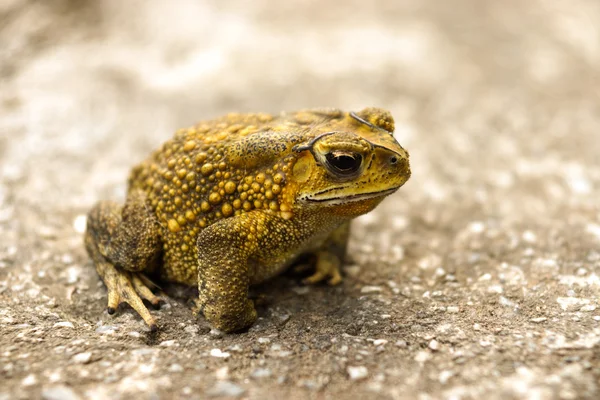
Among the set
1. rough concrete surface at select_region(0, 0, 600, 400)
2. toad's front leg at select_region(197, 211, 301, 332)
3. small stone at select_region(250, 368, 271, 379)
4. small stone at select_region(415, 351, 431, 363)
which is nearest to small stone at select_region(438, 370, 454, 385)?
rough concrete surface at select_region(0, 0, 600, 400)

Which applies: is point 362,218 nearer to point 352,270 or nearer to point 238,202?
point 352,270

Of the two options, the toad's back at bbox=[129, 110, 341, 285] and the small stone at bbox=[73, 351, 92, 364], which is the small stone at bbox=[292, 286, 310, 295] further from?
the small stone at bbox=[73, 351, 92, 364]

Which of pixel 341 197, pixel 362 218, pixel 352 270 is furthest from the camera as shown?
pixel 362 218

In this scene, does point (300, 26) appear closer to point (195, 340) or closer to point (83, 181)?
point (83, 181)

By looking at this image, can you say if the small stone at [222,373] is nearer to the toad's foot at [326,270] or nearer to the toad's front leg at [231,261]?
the toad's front leg at [231,261]

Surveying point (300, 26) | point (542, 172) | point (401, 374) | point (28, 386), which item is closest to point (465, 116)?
point (542, 172)

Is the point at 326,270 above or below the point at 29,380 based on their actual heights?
above

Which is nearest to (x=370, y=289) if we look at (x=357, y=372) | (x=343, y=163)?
(x=357, y=372)

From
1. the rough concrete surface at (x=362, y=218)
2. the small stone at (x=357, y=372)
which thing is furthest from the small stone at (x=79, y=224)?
the small stone at (x=357, y=372)
